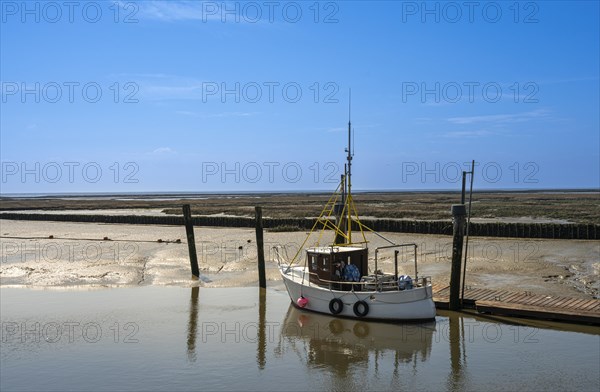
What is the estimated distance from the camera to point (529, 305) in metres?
20.1

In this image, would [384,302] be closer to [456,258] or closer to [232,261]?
[456,258]

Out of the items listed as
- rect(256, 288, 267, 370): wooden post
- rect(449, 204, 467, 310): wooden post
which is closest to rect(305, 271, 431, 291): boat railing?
rect(449, 204, 467, 310): wooden post

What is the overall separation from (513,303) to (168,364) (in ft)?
39.9

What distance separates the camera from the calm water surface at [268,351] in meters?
14.5

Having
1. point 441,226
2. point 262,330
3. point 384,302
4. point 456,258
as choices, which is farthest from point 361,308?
point 441,226

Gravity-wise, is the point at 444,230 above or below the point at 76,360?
above

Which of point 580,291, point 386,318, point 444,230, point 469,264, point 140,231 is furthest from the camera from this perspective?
point 140,231

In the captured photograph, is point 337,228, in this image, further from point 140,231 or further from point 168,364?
point 140,231

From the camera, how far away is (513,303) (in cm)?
2055

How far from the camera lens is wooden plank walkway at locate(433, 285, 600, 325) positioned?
740 inches

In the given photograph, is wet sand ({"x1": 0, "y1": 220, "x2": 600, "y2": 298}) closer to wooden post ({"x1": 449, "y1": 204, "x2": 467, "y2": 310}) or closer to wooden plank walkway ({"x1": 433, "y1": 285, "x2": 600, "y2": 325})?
wooden plank walkway ({"x1": 433, "y1": 285, "x2": 600, "y2": 325})

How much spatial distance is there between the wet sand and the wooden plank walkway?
238 centimetres

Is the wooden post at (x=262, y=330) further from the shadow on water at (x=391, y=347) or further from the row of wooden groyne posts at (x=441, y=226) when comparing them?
the row of wooden groyne posts at (x=441, y=226)

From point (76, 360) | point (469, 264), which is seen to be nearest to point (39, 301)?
point (76, 360)
